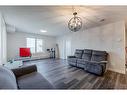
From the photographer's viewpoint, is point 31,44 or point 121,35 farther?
point 31,44

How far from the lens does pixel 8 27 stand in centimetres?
414

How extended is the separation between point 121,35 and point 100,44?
1006 millimetres

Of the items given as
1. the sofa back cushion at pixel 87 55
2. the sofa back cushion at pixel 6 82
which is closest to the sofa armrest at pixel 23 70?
the sofa back cushion at pixel 6 82

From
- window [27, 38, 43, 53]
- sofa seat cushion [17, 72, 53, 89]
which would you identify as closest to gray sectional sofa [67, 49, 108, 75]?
sofa seat cushion [17, 72, 53, 89]

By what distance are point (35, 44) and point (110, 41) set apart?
17.8 ft

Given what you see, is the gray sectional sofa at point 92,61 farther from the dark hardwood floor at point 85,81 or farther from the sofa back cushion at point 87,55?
the dark hardwood floor at point 85,81

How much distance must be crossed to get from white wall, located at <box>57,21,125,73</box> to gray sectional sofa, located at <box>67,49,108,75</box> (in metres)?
0.40

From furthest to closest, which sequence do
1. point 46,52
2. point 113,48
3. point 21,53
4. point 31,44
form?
point 46,52 < point 31,44 < point 21,53 < point 113,48

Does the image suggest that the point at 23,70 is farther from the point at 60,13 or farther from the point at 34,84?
the point at 60,13

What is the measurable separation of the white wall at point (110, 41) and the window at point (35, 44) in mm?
3552

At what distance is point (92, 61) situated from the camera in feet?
11.6

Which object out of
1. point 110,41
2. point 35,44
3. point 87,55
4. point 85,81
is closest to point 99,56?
point 87,55
